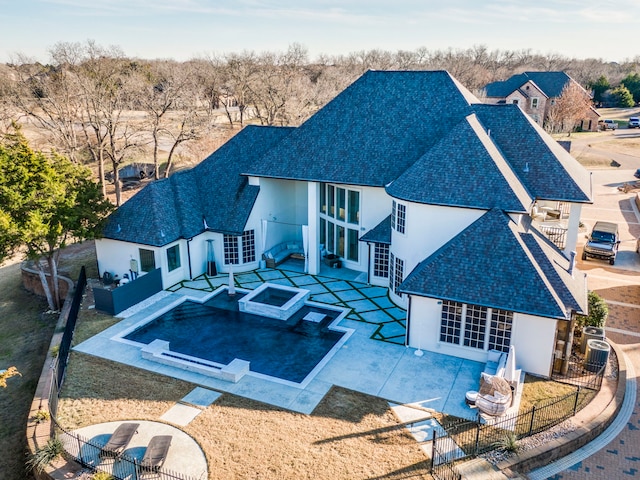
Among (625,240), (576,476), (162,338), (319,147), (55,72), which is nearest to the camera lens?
(576,476)

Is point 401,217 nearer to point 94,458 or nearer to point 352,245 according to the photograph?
point 352,245

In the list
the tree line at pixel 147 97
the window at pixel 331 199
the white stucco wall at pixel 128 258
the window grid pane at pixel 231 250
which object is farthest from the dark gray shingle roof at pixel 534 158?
the tree line at pixel 147 97

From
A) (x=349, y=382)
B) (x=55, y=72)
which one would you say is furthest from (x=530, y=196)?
(x=55, y=72)

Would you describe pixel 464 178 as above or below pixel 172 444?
above

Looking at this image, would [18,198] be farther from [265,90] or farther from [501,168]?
[265,90]

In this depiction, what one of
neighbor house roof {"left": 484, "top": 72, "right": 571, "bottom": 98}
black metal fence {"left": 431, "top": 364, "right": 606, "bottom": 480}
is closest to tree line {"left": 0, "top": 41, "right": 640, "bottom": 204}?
neighbor house roof {"left": 484, "top": 72, "right": 571, "bottom": 98}

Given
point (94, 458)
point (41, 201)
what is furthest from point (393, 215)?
point (41, 201)
